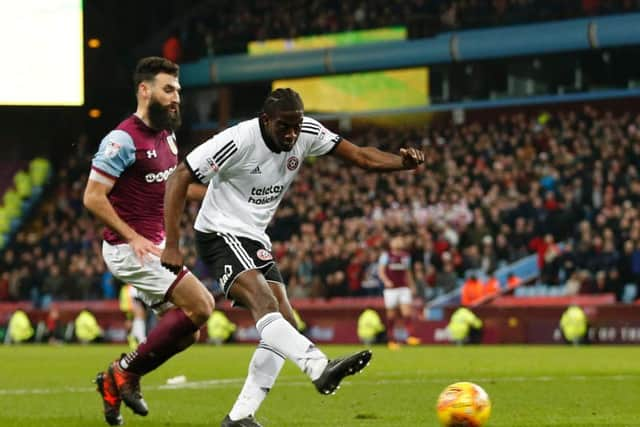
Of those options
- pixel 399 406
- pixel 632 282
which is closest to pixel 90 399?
pixel 399 406

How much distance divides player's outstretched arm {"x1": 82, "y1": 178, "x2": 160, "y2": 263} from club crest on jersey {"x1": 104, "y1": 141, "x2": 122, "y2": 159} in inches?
7.6

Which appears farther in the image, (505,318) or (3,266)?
(3,266)

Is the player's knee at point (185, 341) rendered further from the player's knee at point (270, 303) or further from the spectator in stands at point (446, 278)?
the spectator in stands at point (446, 278)

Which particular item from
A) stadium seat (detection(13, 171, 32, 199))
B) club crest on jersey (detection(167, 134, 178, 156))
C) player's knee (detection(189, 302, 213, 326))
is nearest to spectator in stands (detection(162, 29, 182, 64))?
stadium seat (detection(13, 171, 32, 199))

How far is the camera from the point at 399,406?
33.4 feet

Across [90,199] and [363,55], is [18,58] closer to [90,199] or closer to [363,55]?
[363,55]

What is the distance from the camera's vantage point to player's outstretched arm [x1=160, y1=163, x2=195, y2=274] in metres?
7.81

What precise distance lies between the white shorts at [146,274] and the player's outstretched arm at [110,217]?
0.14m

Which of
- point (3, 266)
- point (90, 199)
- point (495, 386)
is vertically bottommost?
Result: point (3, 266)

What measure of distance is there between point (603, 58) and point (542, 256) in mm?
10256

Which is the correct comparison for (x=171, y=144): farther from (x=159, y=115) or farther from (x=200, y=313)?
(x=200, y=313)

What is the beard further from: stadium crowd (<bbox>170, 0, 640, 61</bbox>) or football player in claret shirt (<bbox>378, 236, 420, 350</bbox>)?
stadium crowd (<bbox>170, 0, 640, 61</bbox>)

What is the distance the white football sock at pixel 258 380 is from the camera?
7.89 m

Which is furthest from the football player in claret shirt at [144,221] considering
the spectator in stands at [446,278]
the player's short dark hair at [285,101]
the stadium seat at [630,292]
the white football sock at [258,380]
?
the spectator in stands at [446,278]
